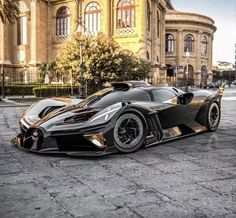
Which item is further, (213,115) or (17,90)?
(17,90)

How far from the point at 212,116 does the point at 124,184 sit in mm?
4324

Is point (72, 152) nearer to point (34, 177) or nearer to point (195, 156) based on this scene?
point (34, 177)

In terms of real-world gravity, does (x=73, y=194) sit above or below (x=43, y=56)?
below

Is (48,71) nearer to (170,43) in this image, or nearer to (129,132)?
(170,43)

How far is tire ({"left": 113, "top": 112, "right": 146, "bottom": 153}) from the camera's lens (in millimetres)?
5348

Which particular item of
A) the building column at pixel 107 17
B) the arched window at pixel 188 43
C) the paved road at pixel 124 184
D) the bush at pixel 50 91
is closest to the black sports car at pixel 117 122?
the paved road at pixel 124 184

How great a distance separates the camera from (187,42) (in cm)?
5350

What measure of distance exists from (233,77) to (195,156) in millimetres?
99317

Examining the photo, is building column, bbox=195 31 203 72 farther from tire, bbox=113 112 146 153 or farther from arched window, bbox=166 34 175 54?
tire, bbox=113 112 146 153

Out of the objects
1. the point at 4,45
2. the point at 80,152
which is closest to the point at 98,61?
the point at 80,152

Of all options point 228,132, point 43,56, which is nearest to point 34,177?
point 228,132

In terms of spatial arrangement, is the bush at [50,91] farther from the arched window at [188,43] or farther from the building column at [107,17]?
the arched window at [188,43]

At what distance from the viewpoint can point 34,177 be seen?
420 centimetres

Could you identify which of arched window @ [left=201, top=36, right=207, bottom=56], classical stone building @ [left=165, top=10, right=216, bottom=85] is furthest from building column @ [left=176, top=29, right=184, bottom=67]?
arched window @ [left=201, top=36, right=207, bottom=56]
